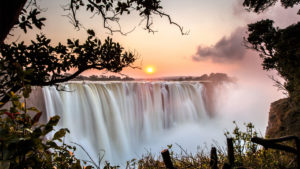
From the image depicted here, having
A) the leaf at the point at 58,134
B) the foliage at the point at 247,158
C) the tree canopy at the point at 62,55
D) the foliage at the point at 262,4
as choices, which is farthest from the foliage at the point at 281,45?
the leaf at the point at 58,134

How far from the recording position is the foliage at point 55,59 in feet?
7.11

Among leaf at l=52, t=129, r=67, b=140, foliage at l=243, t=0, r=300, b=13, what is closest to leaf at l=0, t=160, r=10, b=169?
leaf at l=52, t=129, r=67, b=140

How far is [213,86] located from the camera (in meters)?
27.8

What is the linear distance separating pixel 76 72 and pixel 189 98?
66.7 ft

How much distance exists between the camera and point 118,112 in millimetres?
13898

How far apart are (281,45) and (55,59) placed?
7959 mm

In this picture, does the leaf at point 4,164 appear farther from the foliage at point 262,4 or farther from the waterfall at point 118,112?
the foliage at point 262,4

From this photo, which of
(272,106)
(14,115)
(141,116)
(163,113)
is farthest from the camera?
(163,113)

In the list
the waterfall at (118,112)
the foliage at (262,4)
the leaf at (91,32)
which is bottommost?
the waterfall at (118,112)

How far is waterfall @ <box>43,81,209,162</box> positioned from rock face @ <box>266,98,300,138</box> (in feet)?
21.5

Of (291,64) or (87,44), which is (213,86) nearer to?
(291,64)

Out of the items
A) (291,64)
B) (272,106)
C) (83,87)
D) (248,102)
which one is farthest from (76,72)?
(248,102)

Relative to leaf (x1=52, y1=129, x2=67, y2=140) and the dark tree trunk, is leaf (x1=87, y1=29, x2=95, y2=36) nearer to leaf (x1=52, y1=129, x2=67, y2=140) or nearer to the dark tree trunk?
the dark tree trunk

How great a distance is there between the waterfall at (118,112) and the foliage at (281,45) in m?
7.63
